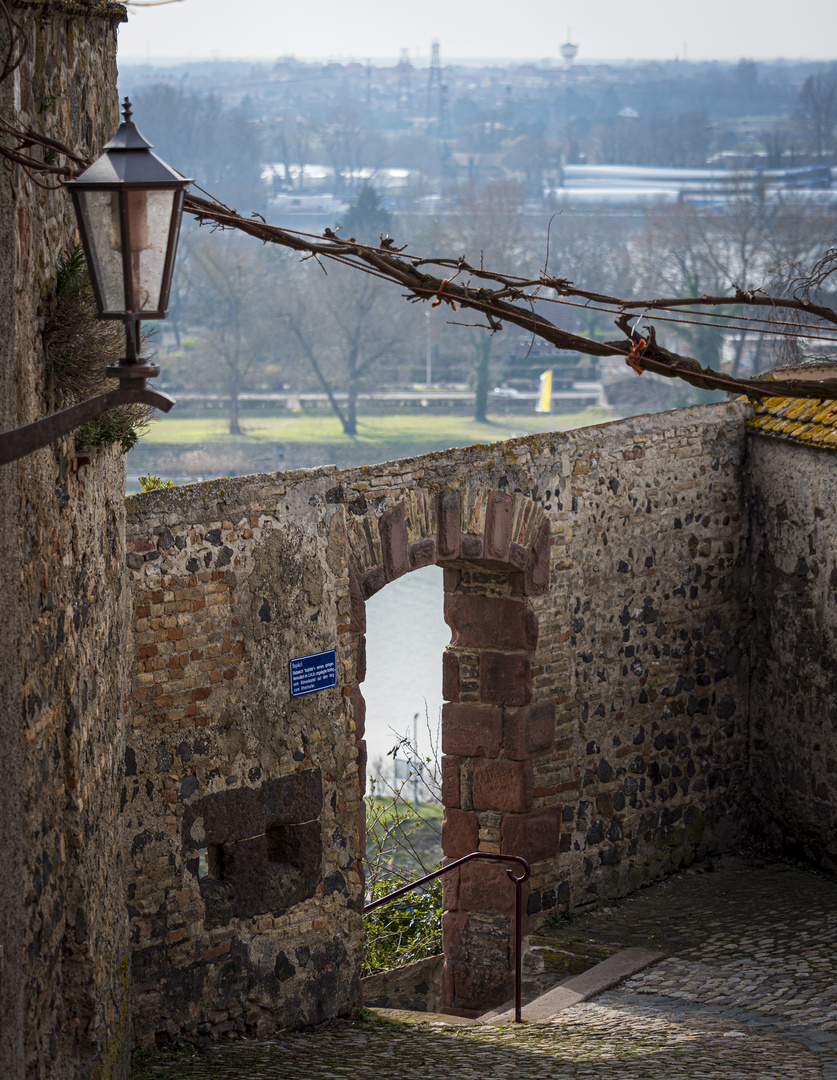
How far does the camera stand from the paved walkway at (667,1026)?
17.4ft

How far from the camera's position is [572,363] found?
6266 centimetres

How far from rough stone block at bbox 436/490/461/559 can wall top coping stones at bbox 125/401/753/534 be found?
68 mm

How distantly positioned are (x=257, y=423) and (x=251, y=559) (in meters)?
49.0

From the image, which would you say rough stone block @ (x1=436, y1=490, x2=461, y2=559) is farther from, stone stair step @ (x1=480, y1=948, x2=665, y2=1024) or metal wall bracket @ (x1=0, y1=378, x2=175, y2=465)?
metal wall bracket @ (x1=0, y1=378, x2=175, y2=465)

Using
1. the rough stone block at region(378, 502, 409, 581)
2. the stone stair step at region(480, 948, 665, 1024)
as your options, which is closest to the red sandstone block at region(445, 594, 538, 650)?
the rough stone block at region(378, 502, 409, 581)

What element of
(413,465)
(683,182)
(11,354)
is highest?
(683,182)

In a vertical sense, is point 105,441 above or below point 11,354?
below

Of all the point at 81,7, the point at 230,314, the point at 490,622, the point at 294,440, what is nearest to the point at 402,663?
the point at 294,440

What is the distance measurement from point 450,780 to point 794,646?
225cm

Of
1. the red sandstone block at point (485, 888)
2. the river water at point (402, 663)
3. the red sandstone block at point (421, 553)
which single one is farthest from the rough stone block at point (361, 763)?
the river water at point (402, 663)

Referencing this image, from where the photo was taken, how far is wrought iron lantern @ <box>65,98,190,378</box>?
3.05 metres

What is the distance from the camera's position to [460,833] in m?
7.65

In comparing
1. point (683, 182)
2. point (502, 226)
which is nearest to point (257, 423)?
point (502, 226)

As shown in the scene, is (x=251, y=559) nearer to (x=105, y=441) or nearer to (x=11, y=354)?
(x=105, y=441)
